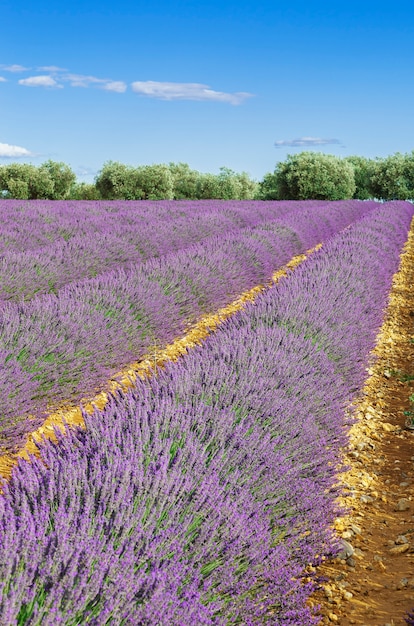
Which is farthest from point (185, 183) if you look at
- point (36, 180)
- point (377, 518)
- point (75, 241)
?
point (377, 518)

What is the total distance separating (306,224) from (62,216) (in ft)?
18.6

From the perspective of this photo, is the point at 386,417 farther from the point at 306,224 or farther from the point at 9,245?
the point at 306,224

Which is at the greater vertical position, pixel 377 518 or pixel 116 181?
pixel 116 181

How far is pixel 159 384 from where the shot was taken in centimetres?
300

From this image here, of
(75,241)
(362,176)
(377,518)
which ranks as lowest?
(377,518)

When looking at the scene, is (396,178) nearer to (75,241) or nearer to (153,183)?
(153,183)

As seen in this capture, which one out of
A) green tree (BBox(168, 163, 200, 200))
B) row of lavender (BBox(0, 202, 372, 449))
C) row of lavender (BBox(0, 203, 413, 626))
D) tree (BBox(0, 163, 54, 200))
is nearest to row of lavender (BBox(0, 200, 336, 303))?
row of lavender (BBox(0, 202, 372, 449))

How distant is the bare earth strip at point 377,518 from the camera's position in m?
2.45

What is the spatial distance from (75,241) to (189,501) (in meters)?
6.71

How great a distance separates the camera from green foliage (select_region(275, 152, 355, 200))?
127ft

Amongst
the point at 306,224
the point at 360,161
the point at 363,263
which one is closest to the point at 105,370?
the point at 363,263

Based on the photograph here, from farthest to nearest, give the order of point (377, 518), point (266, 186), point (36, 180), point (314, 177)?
point (266, 186) → point (314, 177) → point (36, 180) → point (377, 518)

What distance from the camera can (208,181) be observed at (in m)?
41.5

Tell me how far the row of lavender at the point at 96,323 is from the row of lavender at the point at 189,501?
1.19 metres
